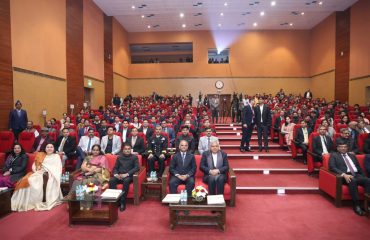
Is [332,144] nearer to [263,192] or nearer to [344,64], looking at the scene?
[263,192]

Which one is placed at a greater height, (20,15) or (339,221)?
(20,15)

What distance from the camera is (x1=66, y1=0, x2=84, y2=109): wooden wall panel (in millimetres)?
10977

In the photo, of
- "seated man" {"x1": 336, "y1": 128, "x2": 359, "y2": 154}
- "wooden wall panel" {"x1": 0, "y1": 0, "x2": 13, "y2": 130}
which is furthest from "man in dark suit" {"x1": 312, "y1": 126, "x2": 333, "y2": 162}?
"wooden wall panel" {"x1": 0, "y1": 0, "x2": 13, "y2": 130}

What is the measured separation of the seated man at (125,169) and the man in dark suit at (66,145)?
1598 millimetres

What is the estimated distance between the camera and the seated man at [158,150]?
19.0 feet

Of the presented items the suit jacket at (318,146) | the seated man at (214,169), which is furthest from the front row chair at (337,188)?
the seated man at (214,169)

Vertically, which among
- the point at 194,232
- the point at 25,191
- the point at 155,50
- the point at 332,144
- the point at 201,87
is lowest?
the point at 194,232

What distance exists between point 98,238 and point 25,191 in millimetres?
1788

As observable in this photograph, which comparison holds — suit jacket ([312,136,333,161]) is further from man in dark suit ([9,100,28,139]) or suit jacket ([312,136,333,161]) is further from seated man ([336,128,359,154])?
man in dark suit ([9,100,28,139])

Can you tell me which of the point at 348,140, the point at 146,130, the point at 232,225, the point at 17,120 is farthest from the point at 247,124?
the point at 17,120

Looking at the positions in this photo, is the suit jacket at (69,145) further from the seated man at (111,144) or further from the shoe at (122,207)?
the shoe at (122,207)

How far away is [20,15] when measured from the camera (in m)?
8.05

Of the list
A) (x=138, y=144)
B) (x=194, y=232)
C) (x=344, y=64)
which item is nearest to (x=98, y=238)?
(x=194, y=232)

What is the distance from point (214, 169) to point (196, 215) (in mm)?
1019
